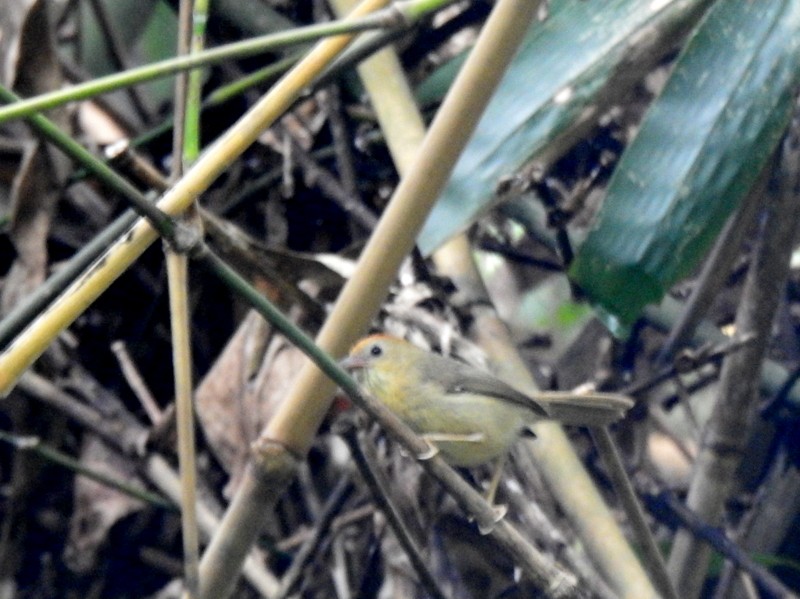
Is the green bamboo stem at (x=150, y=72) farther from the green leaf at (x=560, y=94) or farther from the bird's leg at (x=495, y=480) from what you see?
the bird's leg at (x=495, y=480)

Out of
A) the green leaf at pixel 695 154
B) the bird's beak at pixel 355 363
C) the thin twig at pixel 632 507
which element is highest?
the green leaf at pixel 695 154

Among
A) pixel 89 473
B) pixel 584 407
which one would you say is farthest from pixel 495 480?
pixel 89 473

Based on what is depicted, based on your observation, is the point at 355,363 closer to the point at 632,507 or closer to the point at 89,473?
the point at 89,473

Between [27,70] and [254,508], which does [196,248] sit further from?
[27,70]

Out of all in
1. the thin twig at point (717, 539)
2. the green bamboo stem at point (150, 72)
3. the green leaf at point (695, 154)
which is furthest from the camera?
the thin twig at point (717, 539)

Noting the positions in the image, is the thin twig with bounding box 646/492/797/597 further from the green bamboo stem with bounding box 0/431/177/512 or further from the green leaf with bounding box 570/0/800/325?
the green bamboo stem with bounding box 0/431/177/512

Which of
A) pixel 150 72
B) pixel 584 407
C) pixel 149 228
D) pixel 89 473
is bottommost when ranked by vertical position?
pixel 89 473

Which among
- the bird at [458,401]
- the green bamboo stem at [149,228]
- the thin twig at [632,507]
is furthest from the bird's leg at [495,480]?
the green bamboo stem at [149,228]
